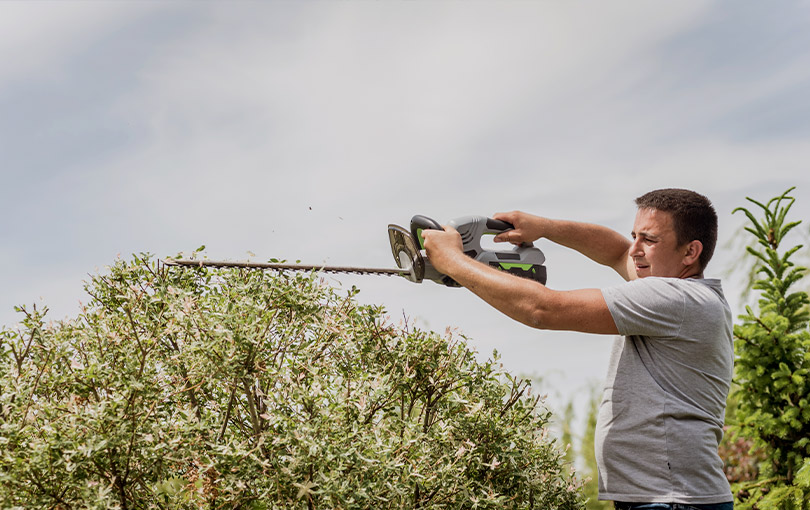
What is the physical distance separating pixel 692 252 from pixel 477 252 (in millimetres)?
1022

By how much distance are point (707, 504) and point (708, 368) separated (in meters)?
0.58

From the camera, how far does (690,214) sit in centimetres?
342

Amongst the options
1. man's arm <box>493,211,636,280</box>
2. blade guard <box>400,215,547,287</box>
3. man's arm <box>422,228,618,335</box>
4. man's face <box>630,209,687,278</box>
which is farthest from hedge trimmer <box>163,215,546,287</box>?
man's face <box>630,209,687,278</box>

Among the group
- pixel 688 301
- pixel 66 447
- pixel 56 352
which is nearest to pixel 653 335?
pixel 688 301

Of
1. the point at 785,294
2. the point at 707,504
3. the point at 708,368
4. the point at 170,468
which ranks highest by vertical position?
the point at 785,294

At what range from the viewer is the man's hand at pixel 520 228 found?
393 centimetres

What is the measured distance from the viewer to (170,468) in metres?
3.25

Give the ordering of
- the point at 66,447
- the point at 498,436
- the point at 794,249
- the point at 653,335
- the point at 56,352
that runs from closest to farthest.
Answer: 1. the point at 66,447
2. the point at 653,335
3. the point at 56,352
4. the point at 498,436
5. the point at 794,249

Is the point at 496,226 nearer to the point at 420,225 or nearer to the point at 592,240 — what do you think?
the point at 420,225

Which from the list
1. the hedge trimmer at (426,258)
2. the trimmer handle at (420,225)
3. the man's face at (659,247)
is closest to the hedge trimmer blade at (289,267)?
the hedge trimmer at (426,258)

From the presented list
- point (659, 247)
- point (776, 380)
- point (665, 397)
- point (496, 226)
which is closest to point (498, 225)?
point (496, 226)

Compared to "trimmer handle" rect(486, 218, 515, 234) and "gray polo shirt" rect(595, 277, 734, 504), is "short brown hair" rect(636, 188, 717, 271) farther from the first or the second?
"trimmer handle" rect(486, 218, 515, 234)

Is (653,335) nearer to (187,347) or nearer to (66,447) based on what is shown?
(187,347)

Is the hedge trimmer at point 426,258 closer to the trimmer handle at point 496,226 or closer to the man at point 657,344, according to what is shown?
the trimmer handle at point 496,226
